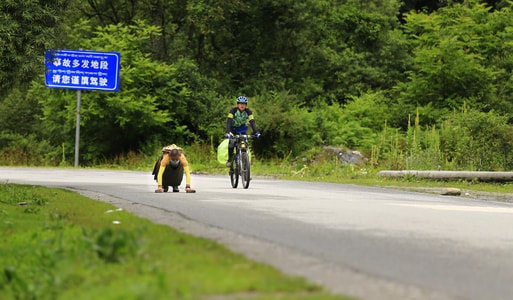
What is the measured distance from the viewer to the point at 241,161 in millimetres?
21484

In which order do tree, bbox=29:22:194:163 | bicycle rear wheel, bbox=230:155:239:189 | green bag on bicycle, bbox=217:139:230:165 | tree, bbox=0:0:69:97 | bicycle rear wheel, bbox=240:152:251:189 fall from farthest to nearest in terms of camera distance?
tree, bbox=29:22:194:163 → green bag on bicycle, bbox=217:139:230:165 → bicycle rear wheel, bbox=230:155:239:189 → bicycle rear wheel, bbox=240:152:251:189 → tree, bbox=0:0:69:97

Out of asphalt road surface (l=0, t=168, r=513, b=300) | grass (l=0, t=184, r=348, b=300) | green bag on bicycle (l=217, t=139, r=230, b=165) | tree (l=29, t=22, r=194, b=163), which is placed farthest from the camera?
tree (l=29, t=22, r=194, b=163)

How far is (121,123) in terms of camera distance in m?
42.2

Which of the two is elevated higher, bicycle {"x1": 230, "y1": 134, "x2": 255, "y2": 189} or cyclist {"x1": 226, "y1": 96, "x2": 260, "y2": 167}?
cyclist {"x1": 226, "y1": 96, "x2": 260, "y2": 167}

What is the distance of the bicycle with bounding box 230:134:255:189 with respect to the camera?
2133 centimetres

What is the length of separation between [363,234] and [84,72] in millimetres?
32460

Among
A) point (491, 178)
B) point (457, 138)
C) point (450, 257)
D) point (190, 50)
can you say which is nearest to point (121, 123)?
point (190, 50)

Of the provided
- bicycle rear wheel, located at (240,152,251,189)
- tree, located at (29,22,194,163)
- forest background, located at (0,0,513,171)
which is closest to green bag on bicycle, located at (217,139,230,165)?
bicycle rear wheel, located at (240,152,251,189)

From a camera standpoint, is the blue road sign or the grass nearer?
the grass

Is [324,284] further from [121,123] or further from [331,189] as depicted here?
[121,123]

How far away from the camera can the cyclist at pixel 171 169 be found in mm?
19062

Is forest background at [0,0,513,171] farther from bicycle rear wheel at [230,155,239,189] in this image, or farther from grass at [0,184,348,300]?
grass at [0,184,348,300]

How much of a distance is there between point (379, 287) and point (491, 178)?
1934 centimetres

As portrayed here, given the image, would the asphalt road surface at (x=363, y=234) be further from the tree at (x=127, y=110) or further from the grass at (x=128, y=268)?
the tree at (x=127, y=110)
